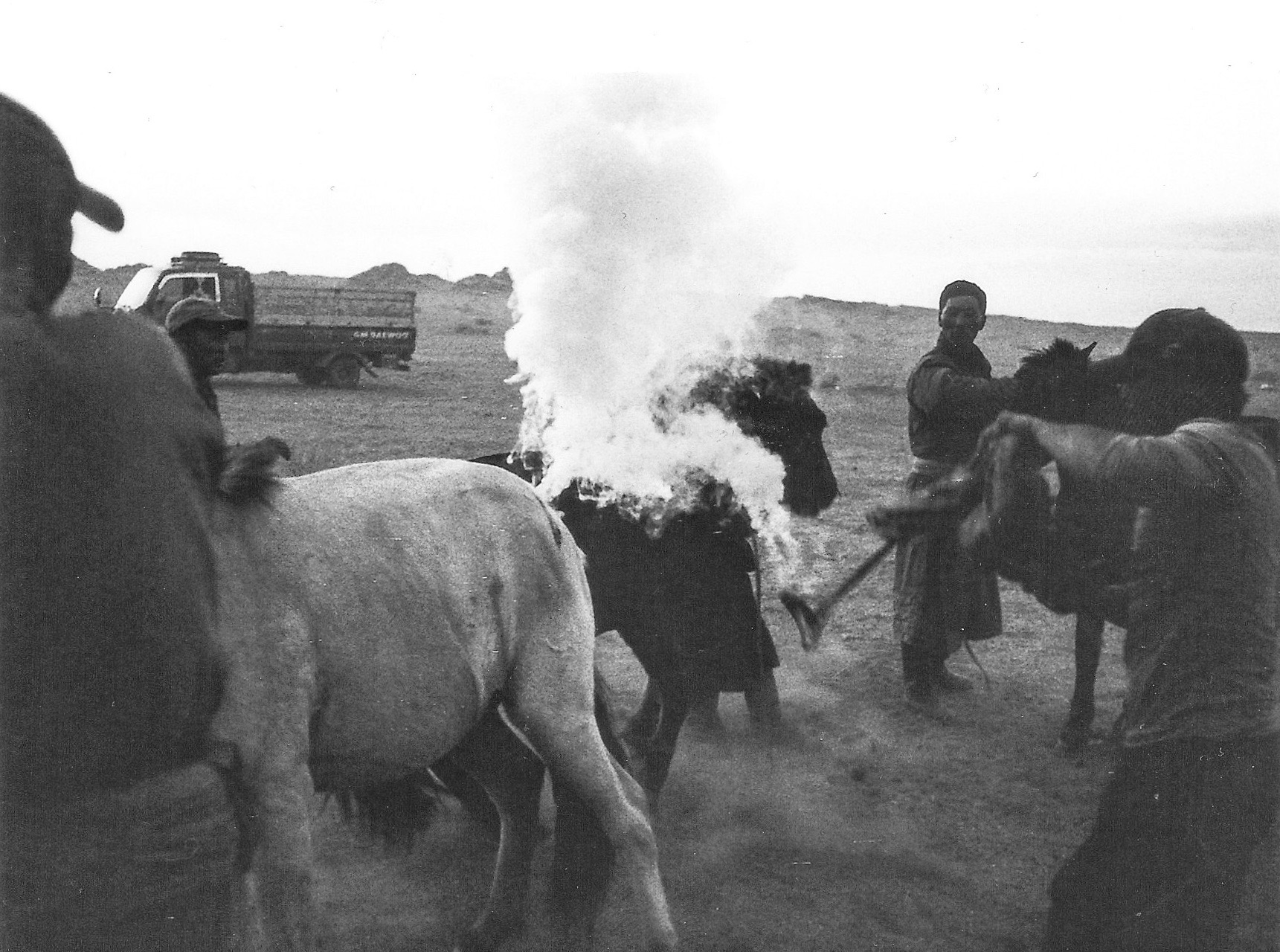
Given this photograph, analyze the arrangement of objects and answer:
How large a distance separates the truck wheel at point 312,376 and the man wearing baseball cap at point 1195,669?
58.9 feet

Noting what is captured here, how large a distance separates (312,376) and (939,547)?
15.9m

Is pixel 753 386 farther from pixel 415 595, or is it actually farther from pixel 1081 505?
pixel 415 595

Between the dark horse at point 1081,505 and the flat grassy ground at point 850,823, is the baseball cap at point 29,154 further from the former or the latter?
the dark horse at point 1081,505

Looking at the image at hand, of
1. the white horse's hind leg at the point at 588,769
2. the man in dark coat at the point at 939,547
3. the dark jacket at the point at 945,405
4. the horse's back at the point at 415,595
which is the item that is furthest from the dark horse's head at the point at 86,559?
the man in dark coat at the point at 939,547

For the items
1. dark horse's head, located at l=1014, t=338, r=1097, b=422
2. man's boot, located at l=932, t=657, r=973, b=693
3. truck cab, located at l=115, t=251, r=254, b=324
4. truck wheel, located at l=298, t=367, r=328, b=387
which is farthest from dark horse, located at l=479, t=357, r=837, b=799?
truck wheel, located at l=298, t=367, r=328, b=387

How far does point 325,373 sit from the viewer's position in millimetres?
19984

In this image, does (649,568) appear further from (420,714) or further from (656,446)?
(420,714)

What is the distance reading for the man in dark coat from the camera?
5969 millimetres

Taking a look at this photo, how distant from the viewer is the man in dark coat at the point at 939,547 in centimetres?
597

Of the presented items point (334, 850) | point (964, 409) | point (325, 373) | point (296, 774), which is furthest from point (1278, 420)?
point (325, 373)

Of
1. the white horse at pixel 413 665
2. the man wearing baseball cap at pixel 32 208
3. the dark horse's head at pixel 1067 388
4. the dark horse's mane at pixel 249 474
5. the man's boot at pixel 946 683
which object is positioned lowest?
the man's boot at pixel 946 683

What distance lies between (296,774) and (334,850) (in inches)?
75.5

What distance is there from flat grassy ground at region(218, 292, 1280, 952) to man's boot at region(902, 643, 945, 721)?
10 cm

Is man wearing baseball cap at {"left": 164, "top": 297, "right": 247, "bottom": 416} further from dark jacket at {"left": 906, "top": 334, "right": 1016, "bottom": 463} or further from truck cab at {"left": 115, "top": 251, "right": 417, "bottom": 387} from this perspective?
truck cab at {"left": 115, "top": 251, "right": 417, "bottom": 387}
